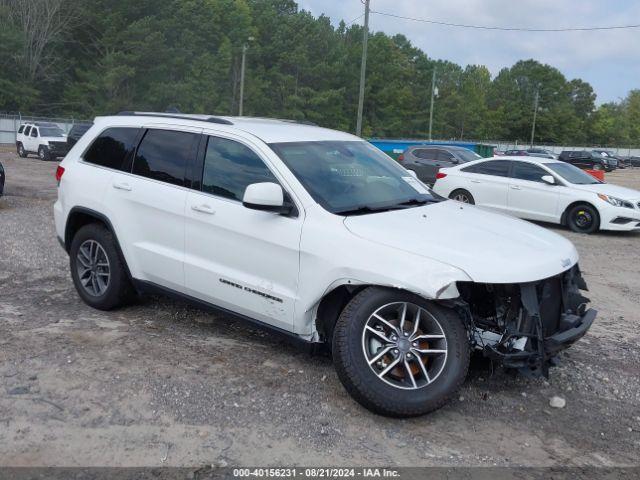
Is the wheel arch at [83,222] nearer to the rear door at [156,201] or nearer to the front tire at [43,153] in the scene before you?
the rear door at [156,201]

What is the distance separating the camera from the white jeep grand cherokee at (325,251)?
12.5ft

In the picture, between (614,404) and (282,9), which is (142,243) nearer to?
(614,404)

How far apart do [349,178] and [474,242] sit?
1.15 meters

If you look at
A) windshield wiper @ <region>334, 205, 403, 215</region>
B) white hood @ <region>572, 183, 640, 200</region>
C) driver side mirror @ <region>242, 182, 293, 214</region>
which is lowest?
white hood @ <region>572, 183, 640, 200</region>

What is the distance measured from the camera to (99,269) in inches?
222

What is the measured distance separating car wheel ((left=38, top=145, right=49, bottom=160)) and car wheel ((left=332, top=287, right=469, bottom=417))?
2728 centimetres

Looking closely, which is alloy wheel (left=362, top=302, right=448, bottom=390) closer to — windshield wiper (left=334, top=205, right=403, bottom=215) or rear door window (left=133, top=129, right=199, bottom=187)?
windshield wiper (left=334, top=205, right=403, bottom=215)

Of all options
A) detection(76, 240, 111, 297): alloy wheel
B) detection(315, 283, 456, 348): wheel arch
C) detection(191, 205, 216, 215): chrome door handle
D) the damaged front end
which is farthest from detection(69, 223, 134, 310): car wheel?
the damaged front end

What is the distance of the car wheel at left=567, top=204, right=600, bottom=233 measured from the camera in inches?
478

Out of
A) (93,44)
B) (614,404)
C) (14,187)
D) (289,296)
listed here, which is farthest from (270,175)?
(93,44)

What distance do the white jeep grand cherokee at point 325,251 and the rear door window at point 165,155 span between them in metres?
0.01

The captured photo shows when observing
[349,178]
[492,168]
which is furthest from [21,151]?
[349,178]

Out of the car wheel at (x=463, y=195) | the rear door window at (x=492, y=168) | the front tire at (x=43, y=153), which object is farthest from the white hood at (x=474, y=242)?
the front tire at (x=43, y=153)

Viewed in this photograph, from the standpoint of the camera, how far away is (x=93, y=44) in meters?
55.7
